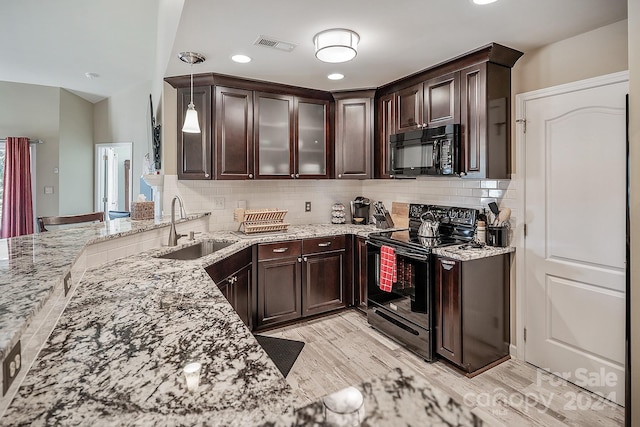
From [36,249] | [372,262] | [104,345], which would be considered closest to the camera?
[104,345]

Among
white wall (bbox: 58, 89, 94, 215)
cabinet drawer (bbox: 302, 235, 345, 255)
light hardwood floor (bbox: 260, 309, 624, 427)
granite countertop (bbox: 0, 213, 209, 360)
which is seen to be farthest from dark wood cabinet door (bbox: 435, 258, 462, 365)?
white wall (bbox: 58, 89, 94, 215)

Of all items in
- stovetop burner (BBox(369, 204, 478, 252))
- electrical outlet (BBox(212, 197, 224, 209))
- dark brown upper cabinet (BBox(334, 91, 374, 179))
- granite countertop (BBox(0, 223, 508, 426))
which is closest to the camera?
granite countertop (BBox(0, 223, 508, 426))

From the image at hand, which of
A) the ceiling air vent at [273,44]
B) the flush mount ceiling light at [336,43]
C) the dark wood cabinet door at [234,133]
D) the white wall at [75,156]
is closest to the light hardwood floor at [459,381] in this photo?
the dark wood cabinet door at [234,133]

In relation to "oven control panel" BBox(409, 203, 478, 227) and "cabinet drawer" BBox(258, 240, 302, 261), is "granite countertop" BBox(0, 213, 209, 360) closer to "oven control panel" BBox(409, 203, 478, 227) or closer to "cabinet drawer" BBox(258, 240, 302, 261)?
"cabinet drawer" BBox(258, 240, 302, 261)

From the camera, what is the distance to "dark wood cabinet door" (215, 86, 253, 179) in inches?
125

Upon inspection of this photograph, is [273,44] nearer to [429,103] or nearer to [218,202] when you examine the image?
[429,103]

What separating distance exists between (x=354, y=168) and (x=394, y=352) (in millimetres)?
1850

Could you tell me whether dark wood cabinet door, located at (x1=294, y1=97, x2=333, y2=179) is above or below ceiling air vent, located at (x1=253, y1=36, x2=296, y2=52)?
below

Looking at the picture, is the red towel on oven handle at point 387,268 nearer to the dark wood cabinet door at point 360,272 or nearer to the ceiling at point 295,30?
the dark wood cabinet door at point 360,272

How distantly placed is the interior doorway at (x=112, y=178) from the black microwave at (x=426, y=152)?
16.3 feet

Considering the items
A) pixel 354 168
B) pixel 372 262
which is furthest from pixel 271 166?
pixel 372 262

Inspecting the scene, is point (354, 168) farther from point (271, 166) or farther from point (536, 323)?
point (536, 323)

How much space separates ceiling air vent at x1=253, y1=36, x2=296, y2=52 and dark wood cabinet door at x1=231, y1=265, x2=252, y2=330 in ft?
5.59

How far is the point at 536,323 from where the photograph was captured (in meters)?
2.56
